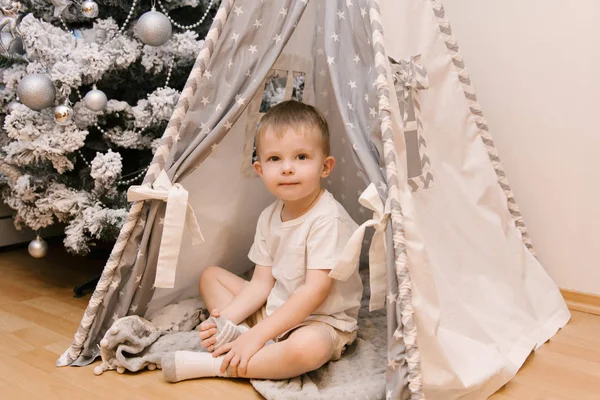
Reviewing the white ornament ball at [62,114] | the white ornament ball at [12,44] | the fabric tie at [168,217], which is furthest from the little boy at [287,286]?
the white ornament ball at [12,44]

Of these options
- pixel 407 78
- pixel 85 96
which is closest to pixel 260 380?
pixel 407 78

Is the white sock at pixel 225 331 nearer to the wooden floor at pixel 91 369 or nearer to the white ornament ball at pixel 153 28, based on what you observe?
the wooden floor at pixel 91 369

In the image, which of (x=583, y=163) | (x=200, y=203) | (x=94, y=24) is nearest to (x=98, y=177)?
(x=200, y=203)

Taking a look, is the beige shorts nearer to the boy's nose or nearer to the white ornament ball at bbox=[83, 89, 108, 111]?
the boy's nose

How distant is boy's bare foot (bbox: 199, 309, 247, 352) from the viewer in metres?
1.39

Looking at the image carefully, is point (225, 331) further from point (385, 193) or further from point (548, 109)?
point (548, 109)

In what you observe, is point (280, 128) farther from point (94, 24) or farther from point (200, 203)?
point (94, 24)

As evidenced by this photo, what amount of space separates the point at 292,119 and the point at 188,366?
24.1 inches

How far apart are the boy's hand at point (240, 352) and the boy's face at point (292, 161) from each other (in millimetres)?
343

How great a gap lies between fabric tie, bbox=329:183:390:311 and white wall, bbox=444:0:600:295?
2.90 ft

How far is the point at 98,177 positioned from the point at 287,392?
81 cm

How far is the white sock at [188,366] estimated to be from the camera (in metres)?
1.34

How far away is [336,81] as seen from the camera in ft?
4.52

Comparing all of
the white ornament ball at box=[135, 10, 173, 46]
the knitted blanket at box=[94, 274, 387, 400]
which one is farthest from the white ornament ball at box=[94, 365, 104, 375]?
the white ornament ball at box=[135, 10, 173, 46]
